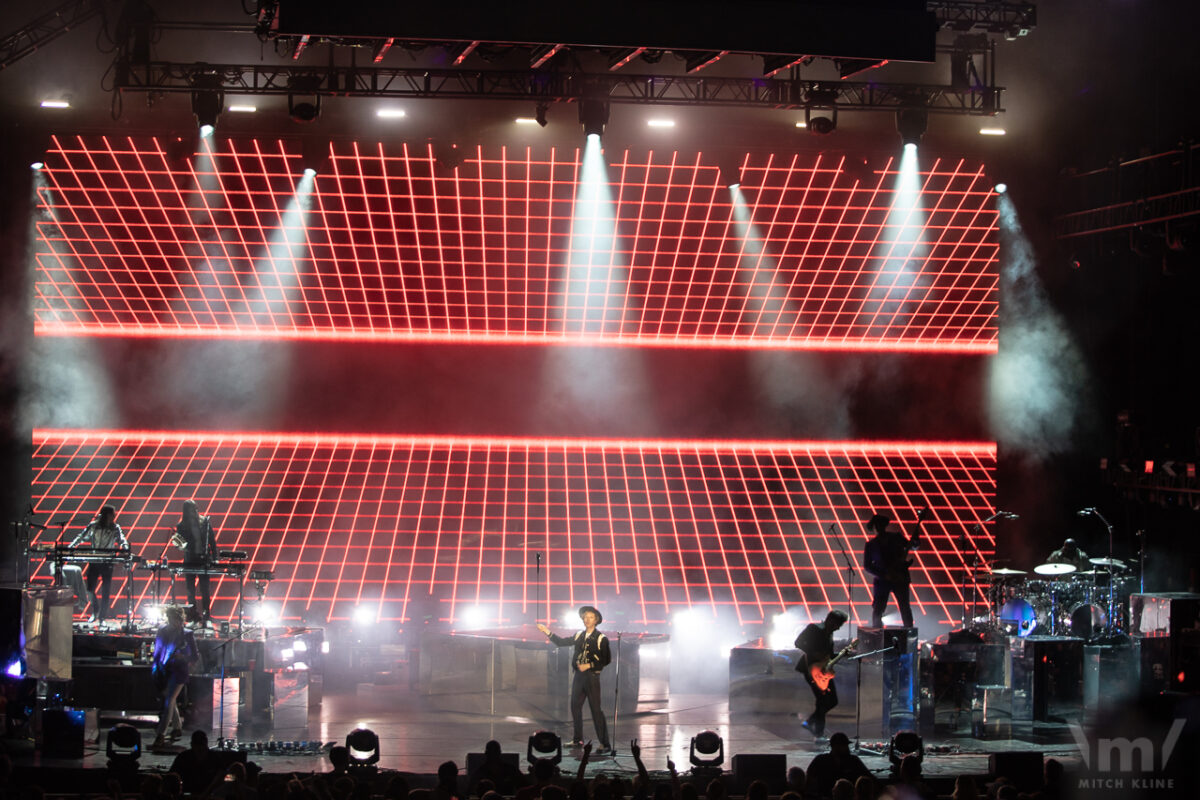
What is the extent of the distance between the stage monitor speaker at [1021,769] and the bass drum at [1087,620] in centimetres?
417

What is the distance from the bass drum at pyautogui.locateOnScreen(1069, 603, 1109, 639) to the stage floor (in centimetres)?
170

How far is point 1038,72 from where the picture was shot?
14688 millimetres

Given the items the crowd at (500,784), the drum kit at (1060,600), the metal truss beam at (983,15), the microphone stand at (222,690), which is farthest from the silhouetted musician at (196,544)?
the metal truss beam at (983,15)

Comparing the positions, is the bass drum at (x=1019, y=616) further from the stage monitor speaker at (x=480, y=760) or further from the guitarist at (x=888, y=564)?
the stage monitor speaker at (x=480, y=760)

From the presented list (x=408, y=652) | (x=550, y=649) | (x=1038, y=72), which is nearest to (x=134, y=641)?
(x=408, y=652)

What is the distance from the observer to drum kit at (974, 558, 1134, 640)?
11.5 m

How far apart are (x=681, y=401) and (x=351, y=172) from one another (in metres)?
5.22

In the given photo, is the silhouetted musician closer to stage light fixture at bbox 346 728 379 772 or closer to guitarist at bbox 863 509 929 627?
stage light fixture at bbox 346 728 379 772

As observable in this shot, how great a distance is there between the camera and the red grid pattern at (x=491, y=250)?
14547 mm

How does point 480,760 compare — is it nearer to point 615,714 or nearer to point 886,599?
point 615,714

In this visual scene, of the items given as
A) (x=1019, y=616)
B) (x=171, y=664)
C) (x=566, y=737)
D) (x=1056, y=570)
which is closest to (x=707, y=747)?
(x=566, y=737)

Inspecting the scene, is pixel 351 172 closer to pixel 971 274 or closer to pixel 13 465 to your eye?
pixel 13 465

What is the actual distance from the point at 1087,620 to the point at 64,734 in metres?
8.77

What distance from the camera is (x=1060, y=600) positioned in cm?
1172
